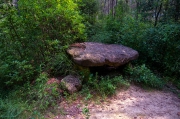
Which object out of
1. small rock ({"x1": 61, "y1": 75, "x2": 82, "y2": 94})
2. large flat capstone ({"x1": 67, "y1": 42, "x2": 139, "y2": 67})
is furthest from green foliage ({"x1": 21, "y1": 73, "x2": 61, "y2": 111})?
large flat capstone ({"x1": 67, "y1": 42, "x2": 139, "y2": 67})

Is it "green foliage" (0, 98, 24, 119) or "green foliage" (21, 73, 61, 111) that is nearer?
"green foliage" (0, 98, 24, 119)

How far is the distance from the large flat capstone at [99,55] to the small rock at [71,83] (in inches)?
16.7

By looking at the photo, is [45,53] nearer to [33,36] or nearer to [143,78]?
[33,36]

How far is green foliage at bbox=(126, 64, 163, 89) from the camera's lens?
189 inches

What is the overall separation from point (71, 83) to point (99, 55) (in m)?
1.02

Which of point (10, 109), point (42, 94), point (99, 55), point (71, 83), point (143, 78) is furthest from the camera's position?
point (143, 78)

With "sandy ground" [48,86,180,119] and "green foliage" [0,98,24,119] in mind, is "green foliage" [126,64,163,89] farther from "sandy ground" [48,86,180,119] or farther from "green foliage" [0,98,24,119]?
"green foliage" [0,98,24,119]

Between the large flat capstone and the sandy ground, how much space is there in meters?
0.85

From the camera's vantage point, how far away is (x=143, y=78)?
477cm

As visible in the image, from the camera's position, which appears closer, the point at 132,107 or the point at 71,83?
the point at 132,107

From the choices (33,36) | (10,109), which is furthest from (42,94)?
(33,36)

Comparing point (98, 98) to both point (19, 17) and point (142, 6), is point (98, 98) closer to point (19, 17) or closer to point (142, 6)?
point (19, 17)

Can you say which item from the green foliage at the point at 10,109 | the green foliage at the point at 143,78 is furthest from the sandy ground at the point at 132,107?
the green foliage at the point at 10,109

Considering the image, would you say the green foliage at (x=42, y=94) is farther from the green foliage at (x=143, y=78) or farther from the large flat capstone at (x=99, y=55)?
the green foliage at (x=143, y=78)
